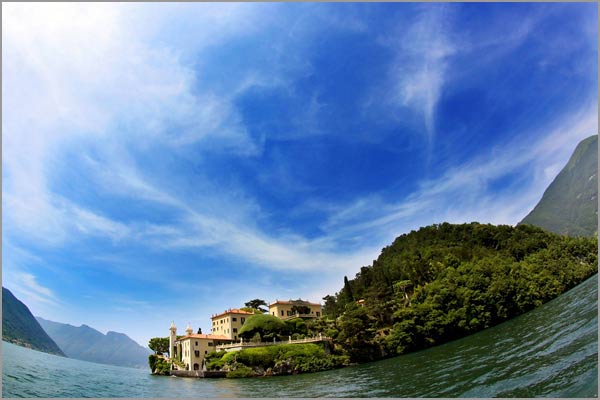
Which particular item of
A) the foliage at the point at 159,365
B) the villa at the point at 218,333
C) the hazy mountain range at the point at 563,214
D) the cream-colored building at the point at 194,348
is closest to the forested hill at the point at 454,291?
the villa at the point at 218,333

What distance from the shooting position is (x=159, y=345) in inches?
2063

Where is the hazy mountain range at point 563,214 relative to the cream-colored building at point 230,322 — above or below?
above

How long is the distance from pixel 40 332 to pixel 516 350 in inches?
6971

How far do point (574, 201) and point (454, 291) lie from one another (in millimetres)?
113941

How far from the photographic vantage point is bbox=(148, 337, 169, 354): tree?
52.3 metres

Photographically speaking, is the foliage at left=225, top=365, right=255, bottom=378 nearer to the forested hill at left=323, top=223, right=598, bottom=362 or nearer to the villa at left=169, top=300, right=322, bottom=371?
the villa at left=169, top=300, right=322, bottom=371

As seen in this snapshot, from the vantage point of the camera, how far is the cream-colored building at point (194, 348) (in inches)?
1673

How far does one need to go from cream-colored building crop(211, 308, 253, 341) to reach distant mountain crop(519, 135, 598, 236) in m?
95.2

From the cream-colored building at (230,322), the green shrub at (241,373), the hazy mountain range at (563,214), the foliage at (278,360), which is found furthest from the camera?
the hazy mountain range at (563,214)

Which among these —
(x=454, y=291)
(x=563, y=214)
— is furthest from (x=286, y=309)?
(x=563, y=214)

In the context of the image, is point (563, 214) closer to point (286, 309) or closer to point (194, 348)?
point (286, 309)

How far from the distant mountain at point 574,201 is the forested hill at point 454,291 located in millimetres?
55441

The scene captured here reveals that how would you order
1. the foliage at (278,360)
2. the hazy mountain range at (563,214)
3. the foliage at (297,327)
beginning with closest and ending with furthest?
the foliage at (278,360) → the foliage at (297,327) → the hazy mountain range at (563,214)

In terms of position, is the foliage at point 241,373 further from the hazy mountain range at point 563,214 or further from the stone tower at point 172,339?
the hazy mountain range at point 563,214
